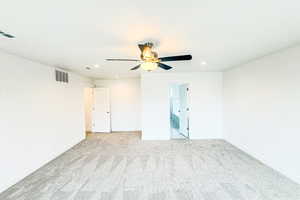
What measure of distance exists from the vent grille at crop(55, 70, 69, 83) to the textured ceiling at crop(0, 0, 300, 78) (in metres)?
1.41

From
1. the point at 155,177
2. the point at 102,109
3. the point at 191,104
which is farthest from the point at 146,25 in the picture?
the point at 102,109

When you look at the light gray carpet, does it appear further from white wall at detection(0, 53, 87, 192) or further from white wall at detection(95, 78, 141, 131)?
white wall at detection(95, 78, 141, 131)

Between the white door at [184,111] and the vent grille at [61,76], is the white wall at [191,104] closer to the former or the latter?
the white door at [184,111]

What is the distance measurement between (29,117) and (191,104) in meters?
4.77

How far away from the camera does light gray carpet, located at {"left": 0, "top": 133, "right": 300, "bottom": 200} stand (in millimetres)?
2617

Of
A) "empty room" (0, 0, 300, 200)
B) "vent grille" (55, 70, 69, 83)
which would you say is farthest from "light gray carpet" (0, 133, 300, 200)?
"vent grille" (55, 70, 69, 83)

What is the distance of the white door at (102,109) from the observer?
7.16 m

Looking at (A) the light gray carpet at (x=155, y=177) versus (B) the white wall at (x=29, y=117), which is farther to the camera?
(B) the white wall at (x=29, y=117)

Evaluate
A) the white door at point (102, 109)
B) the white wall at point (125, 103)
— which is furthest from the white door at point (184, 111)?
the white door at point (102, 109)

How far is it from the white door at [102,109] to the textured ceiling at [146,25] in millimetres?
4159

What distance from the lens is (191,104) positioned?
5953 mm

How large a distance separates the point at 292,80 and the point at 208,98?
303 cm

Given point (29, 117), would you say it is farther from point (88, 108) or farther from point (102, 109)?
point (88, 108)

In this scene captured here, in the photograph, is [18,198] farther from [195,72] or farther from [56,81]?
[195,72]
